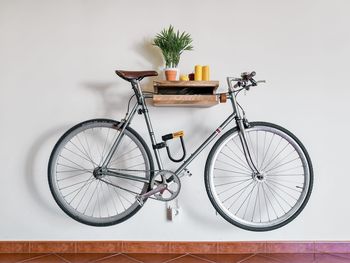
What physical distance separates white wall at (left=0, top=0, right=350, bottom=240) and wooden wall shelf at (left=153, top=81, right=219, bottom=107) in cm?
23

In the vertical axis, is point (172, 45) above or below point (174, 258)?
above

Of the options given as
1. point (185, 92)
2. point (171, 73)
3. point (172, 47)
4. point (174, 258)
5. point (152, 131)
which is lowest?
point (174, 258)

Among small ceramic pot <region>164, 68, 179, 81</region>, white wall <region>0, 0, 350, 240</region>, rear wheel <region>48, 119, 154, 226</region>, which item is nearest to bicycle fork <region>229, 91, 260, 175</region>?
white wall <region>0, 0, 350, 240</region>

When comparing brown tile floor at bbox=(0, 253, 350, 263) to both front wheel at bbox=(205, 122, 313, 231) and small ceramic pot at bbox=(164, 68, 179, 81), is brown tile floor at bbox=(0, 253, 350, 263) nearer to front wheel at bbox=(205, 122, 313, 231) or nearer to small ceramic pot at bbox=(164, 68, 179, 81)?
front wheel at bbox=(205, 122, 313, 231)

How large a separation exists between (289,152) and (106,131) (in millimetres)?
1249

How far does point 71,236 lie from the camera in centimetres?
202

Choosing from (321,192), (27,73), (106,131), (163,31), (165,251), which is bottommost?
(165,251)

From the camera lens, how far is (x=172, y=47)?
187 centimetres

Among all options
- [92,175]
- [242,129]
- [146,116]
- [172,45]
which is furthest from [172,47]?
[92,175]

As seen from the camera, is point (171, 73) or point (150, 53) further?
point (150, 53)

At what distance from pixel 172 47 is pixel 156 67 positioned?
0.71 ft

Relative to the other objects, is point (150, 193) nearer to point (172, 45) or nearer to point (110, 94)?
point (110, 94)

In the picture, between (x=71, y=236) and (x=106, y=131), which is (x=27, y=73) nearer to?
(x=106, y=131)

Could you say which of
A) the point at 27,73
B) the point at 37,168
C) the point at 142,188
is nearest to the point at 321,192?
the point at 142,188
